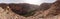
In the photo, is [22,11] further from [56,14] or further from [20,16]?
[56,14]

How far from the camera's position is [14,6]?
2.73 ft

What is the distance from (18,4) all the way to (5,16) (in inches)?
5.1

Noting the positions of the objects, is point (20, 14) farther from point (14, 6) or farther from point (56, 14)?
point (56, 14)

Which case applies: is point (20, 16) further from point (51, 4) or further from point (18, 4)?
point (51, 4)

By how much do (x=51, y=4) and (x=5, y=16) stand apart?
0.34 metres

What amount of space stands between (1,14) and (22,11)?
0.15 meters

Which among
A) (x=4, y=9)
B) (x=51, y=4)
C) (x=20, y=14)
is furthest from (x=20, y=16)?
(x=51, y=4)

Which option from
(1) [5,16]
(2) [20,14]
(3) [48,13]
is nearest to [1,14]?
(1) [5,16]

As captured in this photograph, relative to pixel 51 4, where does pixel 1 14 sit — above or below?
below

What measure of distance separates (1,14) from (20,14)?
134mm

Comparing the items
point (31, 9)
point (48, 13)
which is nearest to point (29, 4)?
point (31, 9)

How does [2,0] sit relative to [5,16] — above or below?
above

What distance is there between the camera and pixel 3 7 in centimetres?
81

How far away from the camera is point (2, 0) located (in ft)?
2.79
